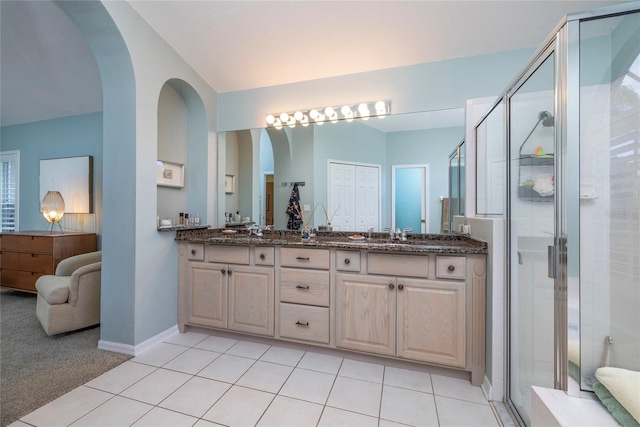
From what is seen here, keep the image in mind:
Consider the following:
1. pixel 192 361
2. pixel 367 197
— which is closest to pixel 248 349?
pixel 192 361

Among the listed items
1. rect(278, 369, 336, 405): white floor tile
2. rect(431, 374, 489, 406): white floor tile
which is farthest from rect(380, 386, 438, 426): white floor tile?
rect(278, 369, 336, 405): white floor tile

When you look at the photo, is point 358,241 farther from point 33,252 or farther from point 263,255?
point 33,252

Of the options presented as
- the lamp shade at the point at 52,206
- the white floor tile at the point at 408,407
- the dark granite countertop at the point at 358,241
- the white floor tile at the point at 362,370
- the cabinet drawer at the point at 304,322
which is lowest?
the white floor tile at the point at 362,370

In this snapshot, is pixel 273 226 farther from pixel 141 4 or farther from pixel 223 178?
pixel 141 4

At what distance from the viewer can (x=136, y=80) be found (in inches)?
80.6

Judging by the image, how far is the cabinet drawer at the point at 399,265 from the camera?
182 centimetres

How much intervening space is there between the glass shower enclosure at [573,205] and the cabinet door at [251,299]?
1.62 meters

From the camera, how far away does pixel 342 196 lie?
Answer: 255cm

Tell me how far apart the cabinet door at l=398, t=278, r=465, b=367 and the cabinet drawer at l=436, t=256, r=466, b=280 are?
5 cm

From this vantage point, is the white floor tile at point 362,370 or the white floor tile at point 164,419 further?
the white floor tile at point 362,370

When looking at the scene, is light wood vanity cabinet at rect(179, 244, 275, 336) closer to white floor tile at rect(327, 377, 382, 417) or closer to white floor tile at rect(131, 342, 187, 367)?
white floor tile at rect(131, 342, 187, 367)

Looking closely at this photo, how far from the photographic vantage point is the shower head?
3.96 feet

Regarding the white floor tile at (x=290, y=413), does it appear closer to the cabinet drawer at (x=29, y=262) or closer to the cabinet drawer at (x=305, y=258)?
the cabinet drawer at (x=305, y=258)

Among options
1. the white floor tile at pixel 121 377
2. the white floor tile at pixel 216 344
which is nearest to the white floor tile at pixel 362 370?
the white floor tile at pixel 216 344
